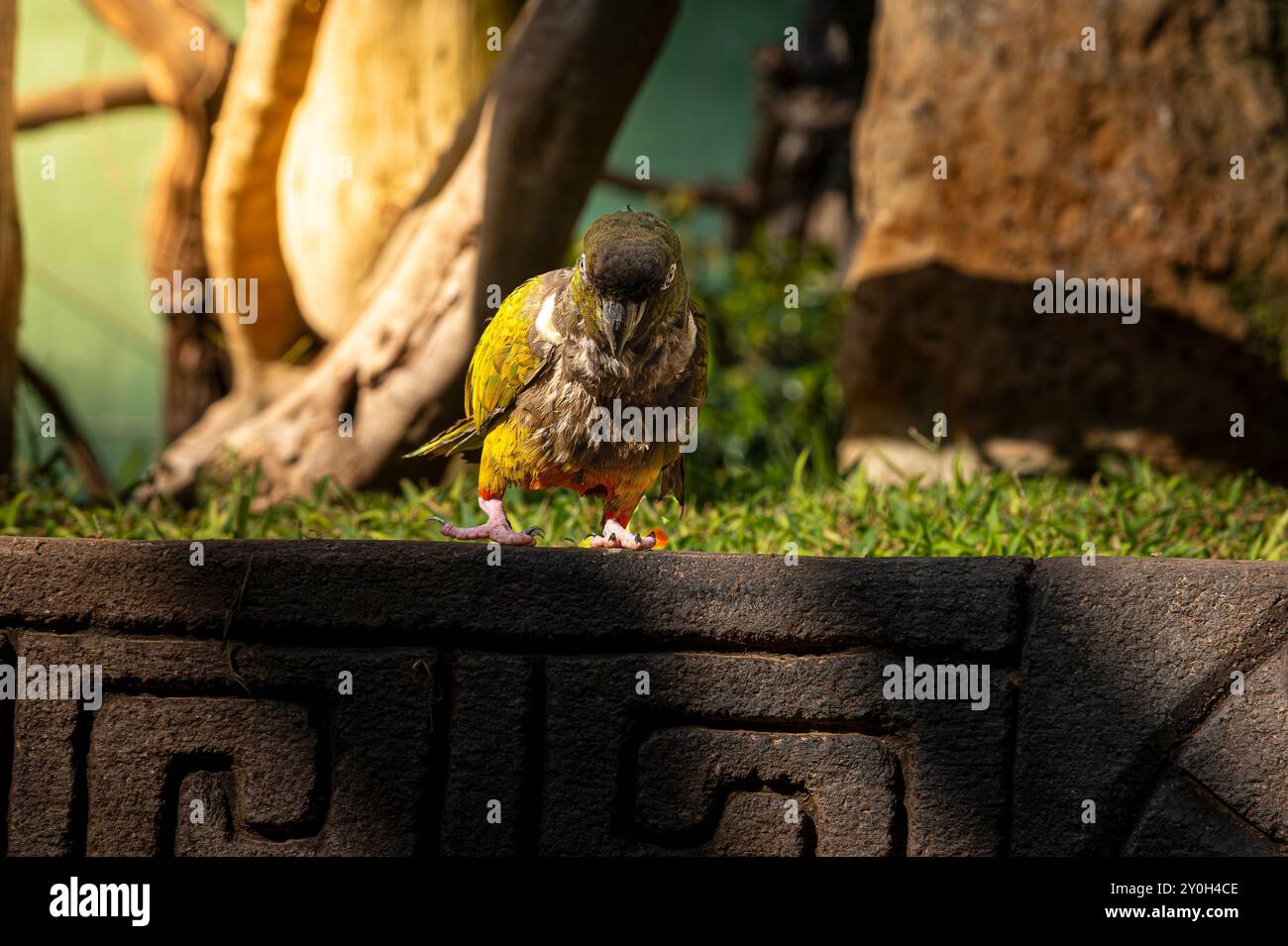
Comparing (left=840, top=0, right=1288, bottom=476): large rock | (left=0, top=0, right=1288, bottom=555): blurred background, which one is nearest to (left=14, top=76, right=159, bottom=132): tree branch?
(left=0, top=0, right=1288, bottom=555): blurred background

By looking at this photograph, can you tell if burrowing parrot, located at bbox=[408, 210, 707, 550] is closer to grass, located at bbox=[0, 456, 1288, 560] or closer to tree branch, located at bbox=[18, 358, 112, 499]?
grass, located at bbox=[0, 456, 1288, 560]

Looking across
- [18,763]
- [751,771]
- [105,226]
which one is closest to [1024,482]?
[751,771]

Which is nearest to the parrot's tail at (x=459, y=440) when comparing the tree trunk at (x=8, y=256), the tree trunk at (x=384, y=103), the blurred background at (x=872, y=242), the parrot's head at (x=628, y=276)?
the parrot's head at (x=628, y=276)

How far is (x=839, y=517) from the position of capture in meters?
3.59

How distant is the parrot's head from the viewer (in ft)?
6.95

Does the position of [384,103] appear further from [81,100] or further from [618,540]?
[618,540]

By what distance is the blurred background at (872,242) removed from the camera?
4012 mm

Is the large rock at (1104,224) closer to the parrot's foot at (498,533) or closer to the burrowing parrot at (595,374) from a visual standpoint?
the burrowing parrot at (595,374)

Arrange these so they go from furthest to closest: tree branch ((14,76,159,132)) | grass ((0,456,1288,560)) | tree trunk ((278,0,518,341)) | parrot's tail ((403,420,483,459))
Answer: tree branch ((14,76,159,132)) → tree trunk ((278,0,518,341)) → grass ((0,456,1288,560)) → parrot's tail ((403,420,483,459))

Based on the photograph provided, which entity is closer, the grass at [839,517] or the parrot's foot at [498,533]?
the parrot's foot at [498,533]

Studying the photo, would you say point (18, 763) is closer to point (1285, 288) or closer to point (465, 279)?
point (465, 279)

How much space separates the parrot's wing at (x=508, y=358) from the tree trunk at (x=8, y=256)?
2372mm

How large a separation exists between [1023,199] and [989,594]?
260 cm

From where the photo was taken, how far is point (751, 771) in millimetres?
2443
